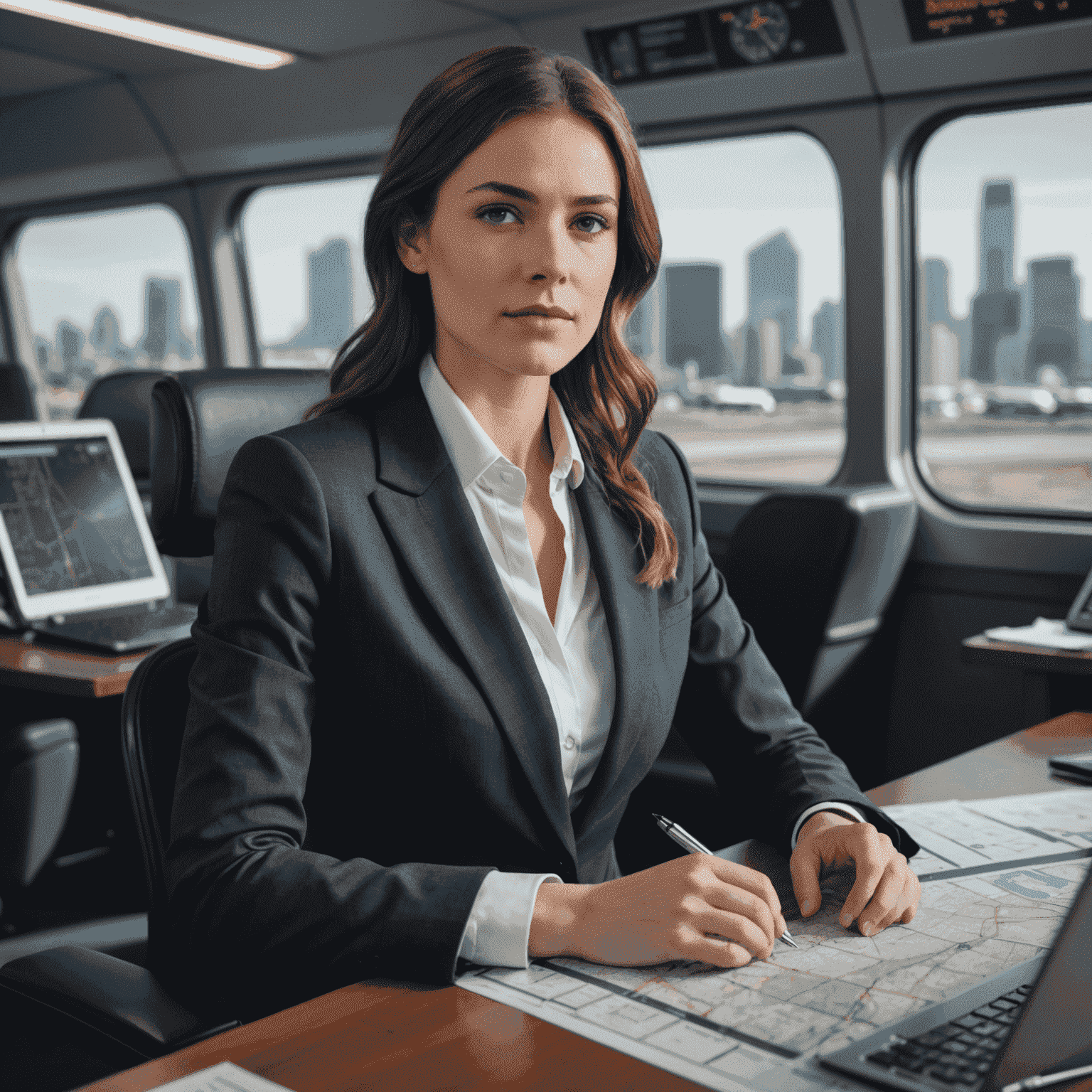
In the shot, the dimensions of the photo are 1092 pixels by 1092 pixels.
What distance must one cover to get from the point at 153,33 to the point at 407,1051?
4.02 m

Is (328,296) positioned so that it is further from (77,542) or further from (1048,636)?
(1048,636)

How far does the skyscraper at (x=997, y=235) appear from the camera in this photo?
10.3 ft

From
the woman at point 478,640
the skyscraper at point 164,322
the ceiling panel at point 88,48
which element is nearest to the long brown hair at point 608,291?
the woman at point 478,640

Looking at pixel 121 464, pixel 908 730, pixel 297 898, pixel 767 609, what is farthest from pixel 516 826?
pixel 908 730

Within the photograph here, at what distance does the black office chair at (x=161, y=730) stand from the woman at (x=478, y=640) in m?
0.05

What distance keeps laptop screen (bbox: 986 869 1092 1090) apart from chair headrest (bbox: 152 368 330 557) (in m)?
1.13

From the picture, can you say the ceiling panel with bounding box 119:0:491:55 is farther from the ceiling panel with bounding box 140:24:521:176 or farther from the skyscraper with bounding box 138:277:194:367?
the skyscraper with bounding box 138:277:194:367

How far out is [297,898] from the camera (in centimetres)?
95

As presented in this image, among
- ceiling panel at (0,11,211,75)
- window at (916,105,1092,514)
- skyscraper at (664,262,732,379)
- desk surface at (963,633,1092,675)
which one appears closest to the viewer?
desk surface at (963,633,1092,675)

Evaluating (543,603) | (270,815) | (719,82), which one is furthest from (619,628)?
(719,82)

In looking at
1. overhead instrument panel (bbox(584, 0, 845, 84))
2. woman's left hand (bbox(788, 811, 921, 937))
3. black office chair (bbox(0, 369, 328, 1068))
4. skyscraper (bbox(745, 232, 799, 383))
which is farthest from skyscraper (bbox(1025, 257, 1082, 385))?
woman's left hand (bbox(788, 811, 921, 937))

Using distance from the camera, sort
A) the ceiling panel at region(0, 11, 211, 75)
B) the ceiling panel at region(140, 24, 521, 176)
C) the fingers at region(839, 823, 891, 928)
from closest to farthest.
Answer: the fingers at region(839, 823, 891, 928) < the ceiling panel at region(140, 24, 521, 176) < the ceiling panel at region(0, 11, 211, 75)

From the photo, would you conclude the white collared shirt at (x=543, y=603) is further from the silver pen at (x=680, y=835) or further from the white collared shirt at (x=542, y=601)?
the silver pen at (x=680, y=835)

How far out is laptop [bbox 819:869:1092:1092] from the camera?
0.72 m
